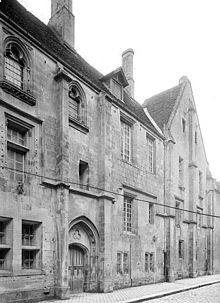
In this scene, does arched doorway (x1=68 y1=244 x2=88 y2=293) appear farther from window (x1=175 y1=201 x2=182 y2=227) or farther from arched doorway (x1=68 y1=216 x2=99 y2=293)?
window (x1=175 y1=201 x2=182 y2=227)

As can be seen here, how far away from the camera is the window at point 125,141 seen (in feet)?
58.0

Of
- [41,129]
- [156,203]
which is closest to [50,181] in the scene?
[41,129]

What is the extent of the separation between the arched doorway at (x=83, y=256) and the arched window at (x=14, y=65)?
5436mm

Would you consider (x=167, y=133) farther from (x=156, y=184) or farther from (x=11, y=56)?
(x=11, y=56)

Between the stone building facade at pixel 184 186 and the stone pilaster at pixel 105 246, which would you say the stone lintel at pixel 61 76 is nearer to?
the stone pilaster at pixel 105 246

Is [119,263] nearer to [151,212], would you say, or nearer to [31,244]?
[151,212]

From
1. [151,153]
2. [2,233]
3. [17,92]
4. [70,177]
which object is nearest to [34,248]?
[2,233]

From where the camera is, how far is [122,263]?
1625 cm

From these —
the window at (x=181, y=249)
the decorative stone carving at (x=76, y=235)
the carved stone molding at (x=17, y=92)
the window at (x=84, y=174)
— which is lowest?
the window at (x=181, y=249)

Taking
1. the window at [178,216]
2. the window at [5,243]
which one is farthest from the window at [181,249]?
the window at [5,243]

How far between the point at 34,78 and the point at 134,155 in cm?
770

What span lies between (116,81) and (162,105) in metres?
7.80

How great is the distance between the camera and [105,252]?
14.2m

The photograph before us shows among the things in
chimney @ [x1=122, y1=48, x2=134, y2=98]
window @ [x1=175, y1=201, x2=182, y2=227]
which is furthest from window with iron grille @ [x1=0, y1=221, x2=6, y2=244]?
chimney @ [x1=122, y1=48, x2=134, y2=98]
